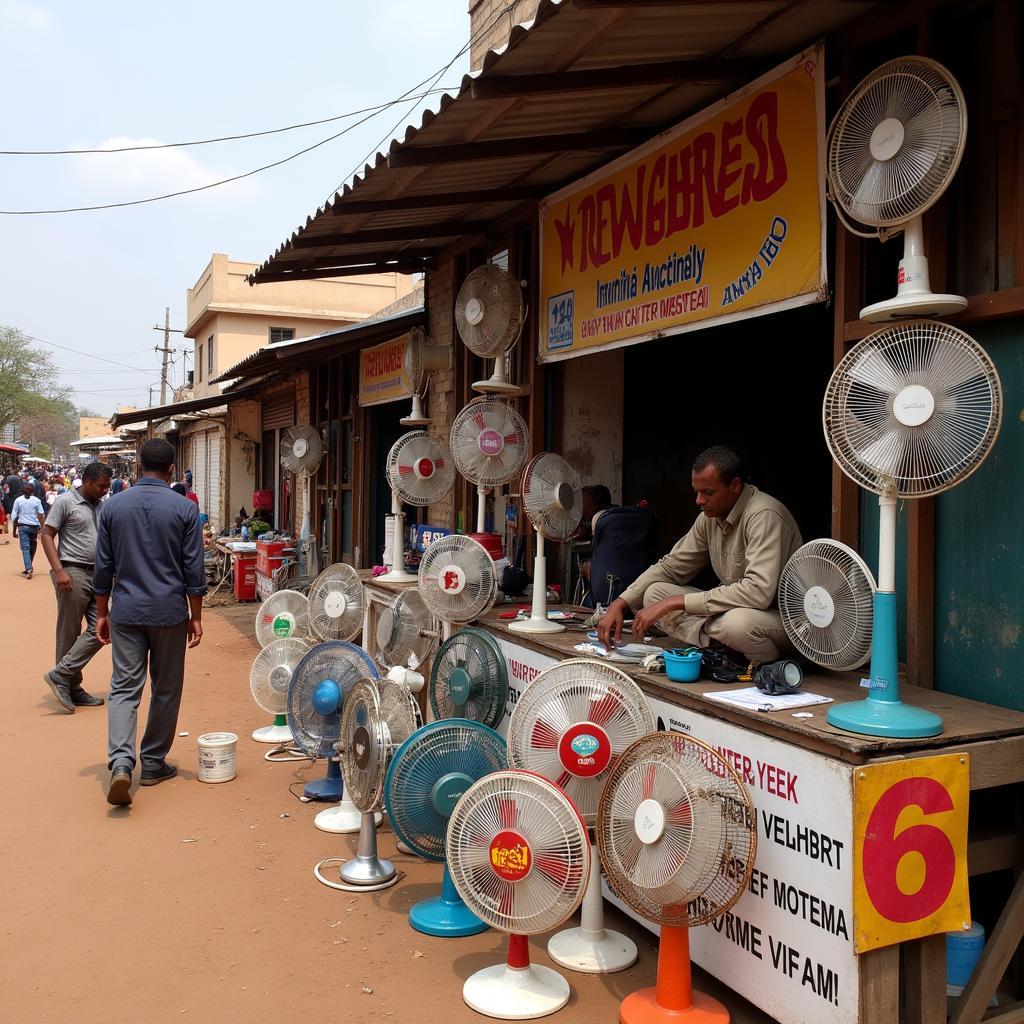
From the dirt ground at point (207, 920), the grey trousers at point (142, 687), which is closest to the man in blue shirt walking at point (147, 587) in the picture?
the grey trousers at point (142, 687)

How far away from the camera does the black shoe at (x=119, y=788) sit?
5.04m

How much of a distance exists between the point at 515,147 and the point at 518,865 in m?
4.05

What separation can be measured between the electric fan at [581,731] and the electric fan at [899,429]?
0.79 meters

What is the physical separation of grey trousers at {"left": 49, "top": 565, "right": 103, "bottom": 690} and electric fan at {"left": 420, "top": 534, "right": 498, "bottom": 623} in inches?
136

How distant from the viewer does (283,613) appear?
7.03 metres

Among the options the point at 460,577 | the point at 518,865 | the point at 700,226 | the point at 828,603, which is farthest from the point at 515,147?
the point at 518,865

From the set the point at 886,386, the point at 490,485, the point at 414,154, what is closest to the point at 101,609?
the point at 490,485

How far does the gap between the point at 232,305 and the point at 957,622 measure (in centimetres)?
2397

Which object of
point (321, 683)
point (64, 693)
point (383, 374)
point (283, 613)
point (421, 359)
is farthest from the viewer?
point (383, 374)

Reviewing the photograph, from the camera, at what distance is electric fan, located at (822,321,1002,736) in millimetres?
2791

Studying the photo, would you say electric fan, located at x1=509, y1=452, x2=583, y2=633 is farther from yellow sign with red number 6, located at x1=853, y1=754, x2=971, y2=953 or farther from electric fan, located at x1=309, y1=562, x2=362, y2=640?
yellow sign with red number 6, located at x1=853, y1=754, x2=971, y2=953

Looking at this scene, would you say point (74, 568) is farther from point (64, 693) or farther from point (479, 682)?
point (479, 682)

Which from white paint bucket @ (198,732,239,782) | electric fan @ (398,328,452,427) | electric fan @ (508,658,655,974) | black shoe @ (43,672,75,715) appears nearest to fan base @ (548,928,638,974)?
electric fan @ (508,658,655,974)

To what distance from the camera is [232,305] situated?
24578mm
